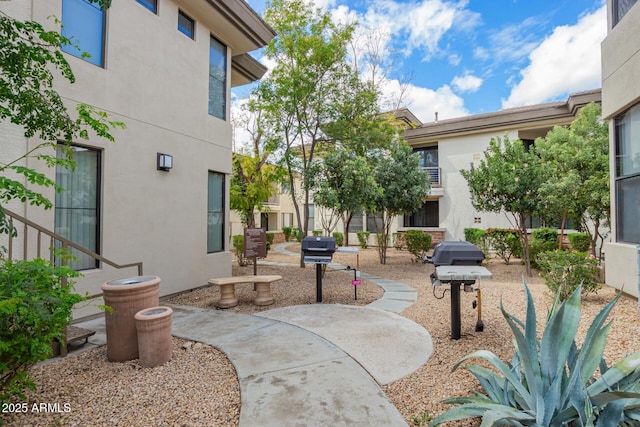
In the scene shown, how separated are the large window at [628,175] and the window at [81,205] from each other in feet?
32.4

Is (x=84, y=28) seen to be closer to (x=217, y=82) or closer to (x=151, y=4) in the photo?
(x=151, y=4)

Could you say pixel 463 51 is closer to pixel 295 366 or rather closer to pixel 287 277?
pixel 287 277

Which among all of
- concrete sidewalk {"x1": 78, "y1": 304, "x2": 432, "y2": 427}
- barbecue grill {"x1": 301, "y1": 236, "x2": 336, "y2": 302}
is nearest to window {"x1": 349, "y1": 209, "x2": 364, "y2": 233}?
barbecue grill {"x1": 301, "y1": 236, "x2": 336, "y2": 302}

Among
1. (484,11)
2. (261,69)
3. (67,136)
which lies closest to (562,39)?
(484,11)

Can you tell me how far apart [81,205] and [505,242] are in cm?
1268

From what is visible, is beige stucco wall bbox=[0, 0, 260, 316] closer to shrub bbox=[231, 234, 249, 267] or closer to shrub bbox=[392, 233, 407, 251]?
shrub bbox=[231, 234, 249, 267]

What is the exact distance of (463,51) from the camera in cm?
1540

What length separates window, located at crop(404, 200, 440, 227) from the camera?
1841 cm

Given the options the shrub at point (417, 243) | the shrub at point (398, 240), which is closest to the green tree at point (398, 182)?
the shrub at point (417, 243)

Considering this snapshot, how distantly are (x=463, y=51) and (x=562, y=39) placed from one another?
438 centimetres

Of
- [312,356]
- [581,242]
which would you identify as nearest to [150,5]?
[312,356]

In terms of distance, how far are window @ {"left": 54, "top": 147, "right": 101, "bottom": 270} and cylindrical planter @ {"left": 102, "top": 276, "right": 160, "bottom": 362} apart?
75.6 inches

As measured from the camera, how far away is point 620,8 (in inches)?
262

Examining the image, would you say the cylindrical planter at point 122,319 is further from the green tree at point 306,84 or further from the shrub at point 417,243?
the shrub at point 417,243
